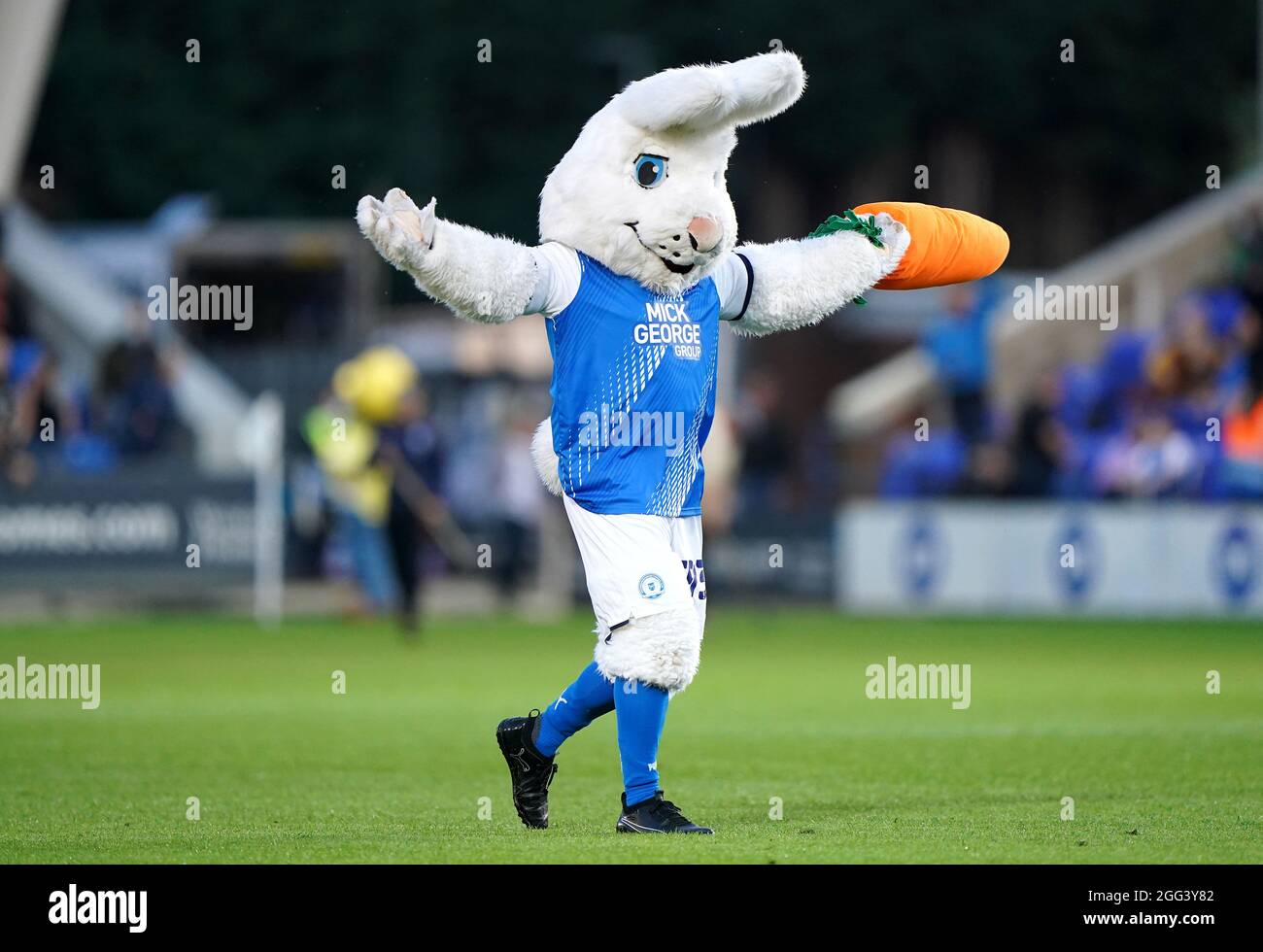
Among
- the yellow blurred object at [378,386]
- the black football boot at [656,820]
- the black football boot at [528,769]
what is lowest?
the black football boot at [656,820]

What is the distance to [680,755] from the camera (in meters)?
11.0

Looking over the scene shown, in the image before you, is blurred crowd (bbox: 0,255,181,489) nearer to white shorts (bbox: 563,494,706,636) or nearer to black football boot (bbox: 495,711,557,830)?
black football boot (bbox: 495,711,557,830)

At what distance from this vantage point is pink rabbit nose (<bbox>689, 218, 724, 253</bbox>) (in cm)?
812

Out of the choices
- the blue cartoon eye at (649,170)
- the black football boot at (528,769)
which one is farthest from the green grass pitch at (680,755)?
the blue cartoon eye at (649,170)

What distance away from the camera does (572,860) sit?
7.18 m

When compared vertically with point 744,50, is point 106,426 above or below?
below

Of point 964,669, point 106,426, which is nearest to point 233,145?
point 106,426

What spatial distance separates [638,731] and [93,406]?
63.7ft

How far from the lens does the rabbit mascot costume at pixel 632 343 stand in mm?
7945

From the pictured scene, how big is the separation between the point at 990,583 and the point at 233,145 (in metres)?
27.0

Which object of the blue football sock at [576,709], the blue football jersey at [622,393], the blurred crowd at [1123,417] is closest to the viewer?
the blue football jersey at [622,393]

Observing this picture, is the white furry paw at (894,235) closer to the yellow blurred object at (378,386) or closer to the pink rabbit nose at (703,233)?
the pink rabbit nose at (703,233)

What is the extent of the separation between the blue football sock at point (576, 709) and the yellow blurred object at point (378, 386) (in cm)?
1235
